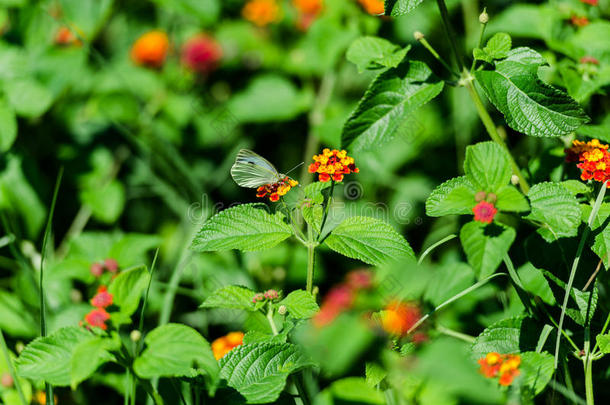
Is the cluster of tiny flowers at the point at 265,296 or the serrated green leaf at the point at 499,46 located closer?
the cluster of tiny flowers at the point at 265,296

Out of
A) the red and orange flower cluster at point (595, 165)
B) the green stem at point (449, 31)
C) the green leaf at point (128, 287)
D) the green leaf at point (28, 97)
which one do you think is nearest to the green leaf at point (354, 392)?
the green leaf at point (128, 287)

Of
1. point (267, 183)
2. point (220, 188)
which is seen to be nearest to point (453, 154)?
point (220, 188)

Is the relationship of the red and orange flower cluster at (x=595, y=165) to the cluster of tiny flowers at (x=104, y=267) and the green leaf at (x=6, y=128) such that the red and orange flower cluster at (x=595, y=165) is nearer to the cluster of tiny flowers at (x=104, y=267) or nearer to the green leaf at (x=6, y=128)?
the cluster of tiny flowers at (x=104, y=267)

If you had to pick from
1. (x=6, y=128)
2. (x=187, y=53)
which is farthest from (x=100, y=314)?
(x=187, y=53)

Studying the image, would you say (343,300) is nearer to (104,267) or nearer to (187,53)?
(104,267)

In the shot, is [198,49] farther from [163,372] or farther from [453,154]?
[163,372]
